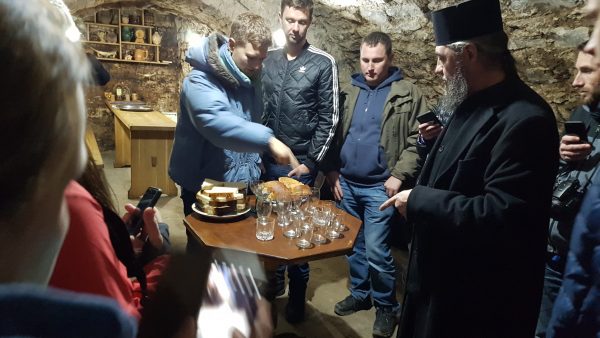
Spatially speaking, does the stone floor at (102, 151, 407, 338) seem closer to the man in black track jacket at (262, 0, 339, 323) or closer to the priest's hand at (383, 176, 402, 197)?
the man in black track jacket at (262, 0, 339, 323)

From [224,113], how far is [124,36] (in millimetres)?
7341

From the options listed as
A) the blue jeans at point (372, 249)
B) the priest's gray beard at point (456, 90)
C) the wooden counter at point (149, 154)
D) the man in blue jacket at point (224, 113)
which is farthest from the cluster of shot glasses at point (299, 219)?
the wooden counter at point (149, 154)

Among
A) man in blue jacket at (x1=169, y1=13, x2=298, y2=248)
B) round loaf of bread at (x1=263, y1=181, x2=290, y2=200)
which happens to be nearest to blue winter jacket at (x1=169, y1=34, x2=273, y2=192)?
man in blue jacket at (x1=169, y1=13, x2=298, y2=248)

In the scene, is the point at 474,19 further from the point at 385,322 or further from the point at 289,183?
the point at 385,322

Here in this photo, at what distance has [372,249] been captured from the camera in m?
2.84

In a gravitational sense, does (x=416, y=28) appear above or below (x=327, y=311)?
above

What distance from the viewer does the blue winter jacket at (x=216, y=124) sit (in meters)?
2.09

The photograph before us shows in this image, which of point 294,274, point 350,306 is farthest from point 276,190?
point 350,306

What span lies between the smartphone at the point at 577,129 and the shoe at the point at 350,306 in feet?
5.60

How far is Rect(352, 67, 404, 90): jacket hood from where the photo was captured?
2.94 meters

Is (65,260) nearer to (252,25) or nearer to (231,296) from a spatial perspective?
(231,296)

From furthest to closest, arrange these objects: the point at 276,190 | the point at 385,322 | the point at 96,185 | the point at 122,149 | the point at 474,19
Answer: the point at 122,149 < the point at 385,322 < the point at 276,190 < the point at 474,19 < the point at 96,185

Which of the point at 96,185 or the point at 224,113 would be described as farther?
the point at 224,113

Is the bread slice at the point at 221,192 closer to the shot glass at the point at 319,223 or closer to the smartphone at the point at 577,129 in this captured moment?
the shot glass at the point at 319,223
